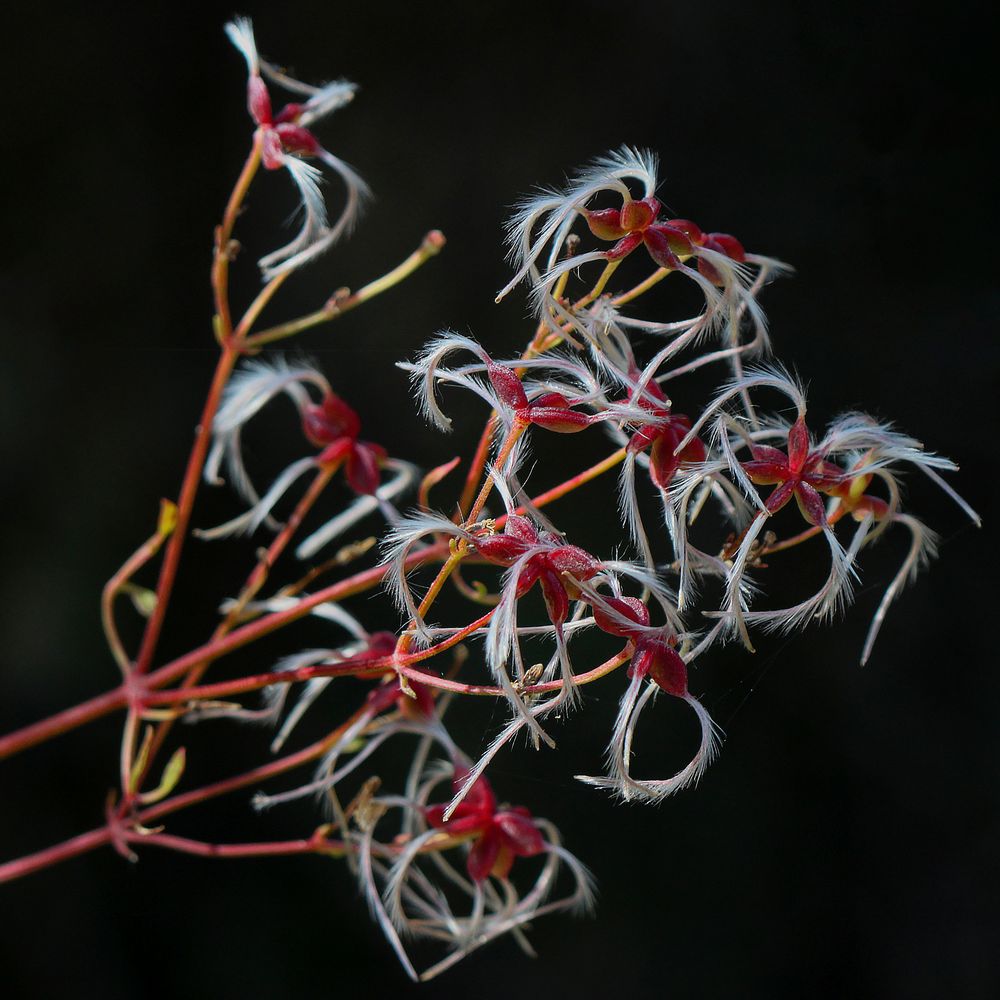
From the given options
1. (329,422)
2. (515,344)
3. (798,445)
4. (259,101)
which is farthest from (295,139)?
(515,344)

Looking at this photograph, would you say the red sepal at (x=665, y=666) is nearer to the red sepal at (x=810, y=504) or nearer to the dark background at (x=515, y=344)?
the red sepal at (x=810, y=504)

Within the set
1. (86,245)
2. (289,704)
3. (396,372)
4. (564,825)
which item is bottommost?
(564,825)

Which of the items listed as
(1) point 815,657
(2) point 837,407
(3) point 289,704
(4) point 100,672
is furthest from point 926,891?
(4) point 100,672

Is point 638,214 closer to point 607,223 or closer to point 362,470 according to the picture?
point 607,223

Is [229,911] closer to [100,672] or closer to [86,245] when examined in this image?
[100,672]

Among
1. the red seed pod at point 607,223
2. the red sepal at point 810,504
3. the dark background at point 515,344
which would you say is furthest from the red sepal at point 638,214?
the dark background at point 515,344

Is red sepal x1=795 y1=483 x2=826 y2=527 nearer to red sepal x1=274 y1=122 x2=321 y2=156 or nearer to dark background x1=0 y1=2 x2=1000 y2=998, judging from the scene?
red sepal x1=274 y1=122 x2=321 y2=156
